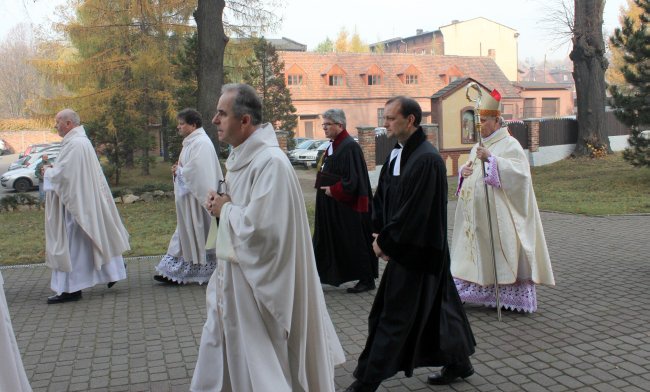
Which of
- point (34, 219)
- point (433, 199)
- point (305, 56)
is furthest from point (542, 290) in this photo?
point (305, 56)

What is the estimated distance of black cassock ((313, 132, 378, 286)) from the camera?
7.26m

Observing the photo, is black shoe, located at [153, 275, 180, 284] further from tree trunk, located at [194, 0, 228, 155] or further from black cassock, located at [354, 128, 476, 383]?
tree trunk, located at [194, 0, 228, 155]

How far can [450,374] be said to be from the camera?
4586mm

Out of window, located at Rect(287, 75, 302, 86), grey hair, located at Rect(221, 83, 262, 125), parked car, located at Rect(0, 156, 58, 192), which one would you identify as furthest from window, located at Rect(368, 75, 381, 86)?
grey hair, located at Rect(221, 83, 262, 125)

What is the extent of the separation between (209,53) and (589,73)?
16.3 metres

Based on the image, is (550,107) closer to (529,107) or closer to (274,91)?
(529,107)

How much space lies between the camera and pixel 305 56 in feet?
177

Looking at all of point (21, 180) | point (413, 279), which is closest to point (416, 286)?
point (413, 279)

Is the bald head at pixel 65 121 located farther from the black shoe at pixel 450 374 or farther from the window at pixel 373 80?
the window at pixel 373 80

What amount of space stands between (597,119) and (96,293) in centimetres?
2270

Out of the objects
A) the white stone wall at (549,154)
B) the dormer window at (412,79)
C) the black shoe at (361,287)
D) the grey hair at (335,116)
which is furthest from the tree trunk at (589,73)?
the dormer window at (412,79)

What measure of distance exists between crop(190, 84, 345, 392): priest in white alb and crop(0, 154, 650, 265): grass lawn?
712 cm

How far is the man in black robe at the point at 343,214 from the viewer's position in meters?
7.25

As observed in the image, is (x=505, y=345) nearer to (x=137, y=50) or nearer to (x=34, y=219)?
(x=34, y=219)
